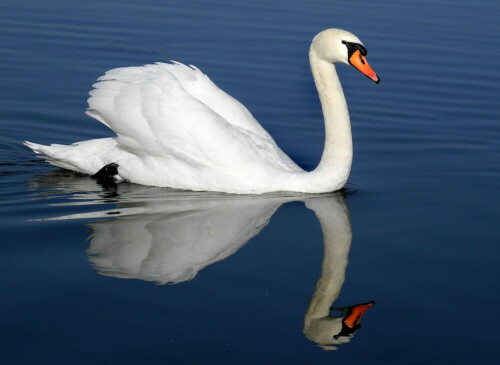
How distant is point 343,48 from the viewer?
8188 mm

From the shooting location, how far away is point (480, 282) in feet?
20.5

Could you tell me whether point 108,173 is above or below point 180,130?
below

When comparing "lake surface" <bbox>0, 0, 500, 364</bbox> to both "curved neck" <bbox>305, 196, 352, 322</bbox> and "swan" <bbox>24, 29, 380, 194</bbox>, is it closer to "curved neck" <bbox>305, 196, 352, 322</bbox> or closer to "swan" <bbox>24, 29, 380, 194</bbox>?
"curved neck" <bbox>305, 196, 352, 322</bbox>

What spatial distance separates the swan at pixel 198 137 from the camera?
8.12m

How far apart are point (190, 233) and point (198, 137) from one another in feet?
4.47

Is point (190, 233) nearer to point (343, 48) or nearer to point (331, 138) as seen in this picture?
point (331, 138)

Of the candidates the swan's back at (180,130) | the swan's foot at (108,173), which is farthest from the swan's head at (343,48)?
the swan's foot at (108,173)

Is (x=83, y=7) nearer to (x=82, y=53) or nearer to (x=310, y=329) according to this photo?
(x=82, y=53)

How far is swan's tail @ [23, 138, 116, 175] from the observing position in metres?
8.69

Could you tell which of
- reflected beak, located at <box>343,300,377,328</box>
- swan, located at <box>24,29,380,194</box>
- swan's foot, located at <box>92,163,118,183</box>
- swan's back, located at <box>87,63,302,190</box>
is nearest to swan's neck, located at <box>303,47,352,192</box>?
Answer: swan, located at <box>24,29,380,194</box>

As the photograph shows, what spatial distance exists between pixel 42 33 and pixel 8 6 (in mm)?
1906

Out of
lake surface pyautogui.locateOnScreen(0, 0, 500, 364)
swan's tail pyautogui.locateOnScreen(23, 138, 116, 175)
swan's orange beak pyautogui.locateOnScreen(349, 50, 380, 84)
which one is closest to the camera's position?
lake surface pyautogui.locateOnScreen(0, 0, 500, 364)

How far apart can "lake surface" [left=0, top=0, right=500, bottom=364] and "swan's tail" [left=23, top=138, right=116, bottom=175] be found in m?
0.13

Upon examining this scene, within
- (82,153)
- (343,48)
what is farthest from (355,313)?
(82,153)
